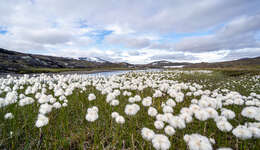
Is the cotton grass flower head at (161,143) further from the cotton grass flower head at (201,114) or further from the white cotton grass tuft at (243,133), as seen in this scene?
the white cotton grass tuft at (243,133)

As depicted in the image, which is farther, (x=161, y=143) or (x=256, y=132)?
(x=256, y=132)

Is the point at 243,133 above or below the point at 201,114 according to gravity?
below

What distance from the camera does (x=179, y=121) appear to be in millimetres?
2379

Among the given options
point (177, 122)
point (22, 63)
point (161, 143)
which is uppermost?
point (22, 63)

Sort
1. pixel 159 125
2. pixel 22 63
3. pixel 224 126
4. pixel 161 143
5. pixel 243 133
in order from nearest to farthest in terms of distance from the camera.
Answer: pixel 161 143
pixel 243 133
pixel 224 126
pixel 159 125
pixel 22 63

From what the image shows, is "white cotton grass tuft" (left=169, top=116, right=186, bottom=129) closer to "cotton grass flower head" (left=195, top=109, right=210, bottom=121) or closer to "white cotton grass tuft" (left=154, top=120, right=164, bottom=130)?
"white cotton grass tuft" (left=154, top=120, right=164, bottom=130)

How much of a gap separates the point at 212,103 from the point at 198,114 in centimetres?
75

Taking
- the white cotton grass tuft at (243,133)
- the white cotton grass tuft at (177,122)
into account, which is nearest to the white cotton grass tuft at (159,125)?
the white cotton grass tuft at (177,122)

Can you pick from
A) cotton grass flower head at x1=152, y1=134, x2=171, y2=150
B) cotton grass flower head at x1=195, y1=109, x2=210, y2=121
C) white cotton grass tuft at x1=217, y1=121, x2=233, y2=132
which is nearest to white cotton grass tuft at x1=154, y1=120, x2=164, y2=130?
cotton grass flower head at x1=152, y1=134, x2=171, y2=150

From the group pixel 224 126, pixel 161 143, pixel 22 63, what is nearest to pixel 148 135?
pixel 161 143

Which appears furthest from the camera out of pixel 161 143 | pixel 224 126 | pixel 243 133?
pixel 224 126

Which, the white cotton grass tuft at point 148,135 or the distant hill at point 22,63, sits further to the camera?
the distant hill at point 22,63

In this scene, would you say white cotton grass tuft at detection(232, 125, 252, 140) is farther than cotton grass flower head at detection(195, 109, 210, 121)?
No

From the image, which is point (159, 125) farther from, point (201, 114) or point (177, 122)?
point (201, 114)
